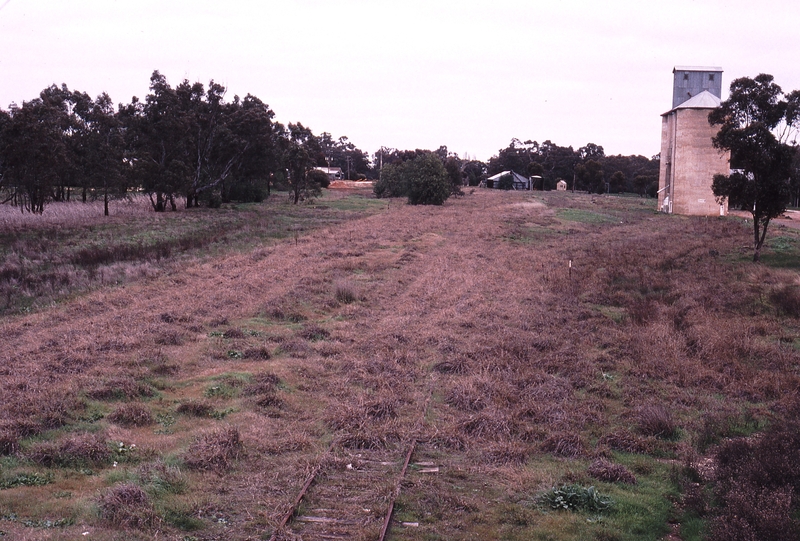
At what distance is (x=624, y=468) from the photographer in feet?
28.0

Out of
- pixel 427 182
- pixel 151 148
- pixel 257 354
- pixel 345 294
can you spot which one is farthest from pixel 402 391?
pixel 427 182

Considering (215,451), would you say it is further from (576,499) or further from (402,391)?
(576,499)

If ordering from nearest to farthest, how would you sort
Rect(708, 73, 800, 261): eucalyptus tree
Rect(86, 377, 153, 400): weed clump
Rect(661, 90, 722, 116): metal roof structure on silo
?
Rect(86, 377, 153, 400): weed clump < Rect(708, 73, 800, 261): eucalyptus tree < Rect(661, 90, 722, 116): metal roof structure on silo

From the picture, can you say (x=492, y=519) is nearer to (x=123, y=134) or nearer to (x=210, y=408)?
(x=210, y=408)

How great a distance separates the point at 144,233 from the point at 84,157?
64.1ft

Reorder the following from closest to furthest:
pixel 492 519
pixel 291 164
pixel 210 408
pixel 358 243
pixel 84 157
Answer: pixel 492 519 < pixel 210 408 < pixel 358 243 < pixel 84 157 < pixel 291 164

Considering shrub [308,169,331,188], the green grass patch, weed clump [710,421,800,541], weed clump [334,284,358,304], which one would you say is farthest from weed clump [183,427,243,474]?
shrub [308,169,331,188]

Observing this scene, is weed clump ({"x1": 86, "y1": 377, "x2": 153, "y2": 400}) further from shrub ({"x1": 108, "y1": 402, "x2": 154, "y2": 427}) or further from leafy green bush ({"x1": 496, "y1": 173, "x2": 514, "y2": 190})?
leafy green bush ({"x1": 496, "y1": 173, "x2": 514, "y2": 190})

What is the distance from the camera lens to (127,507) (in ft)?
22.7

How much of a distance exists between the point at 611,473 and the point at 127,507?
5571 mm

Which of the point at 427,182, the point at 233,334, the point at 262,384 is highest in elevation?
the point at 427,182

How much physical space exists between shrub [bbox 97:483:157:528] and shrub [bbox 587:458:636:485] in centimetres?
517

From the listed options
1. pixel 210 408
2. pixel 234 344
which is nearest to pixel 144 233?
pixel 234 344

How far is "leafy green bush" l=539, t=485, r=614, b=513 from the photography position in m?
7.54
